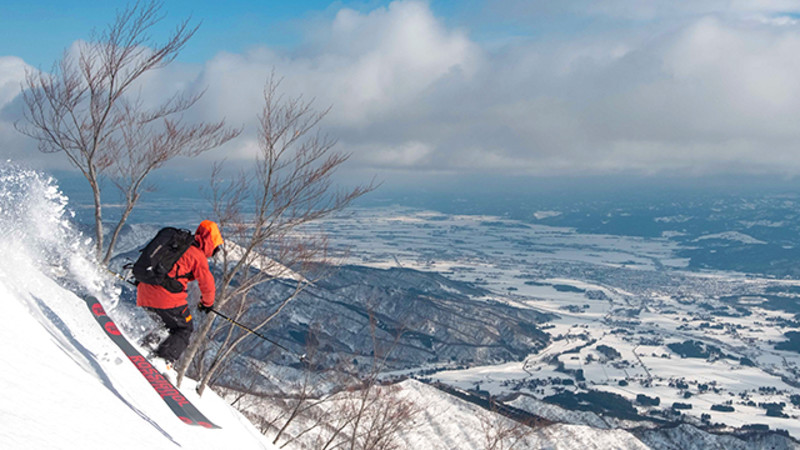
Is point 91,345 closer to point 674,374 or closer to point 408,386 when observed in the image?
point 408,386

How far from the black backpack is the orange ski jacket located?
12 cm

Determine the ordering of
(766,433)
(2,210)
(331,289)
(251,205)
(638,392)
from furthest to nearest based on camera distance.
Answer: (331,289)
(638,392)
(766,433)
(251,205)
(2,210)

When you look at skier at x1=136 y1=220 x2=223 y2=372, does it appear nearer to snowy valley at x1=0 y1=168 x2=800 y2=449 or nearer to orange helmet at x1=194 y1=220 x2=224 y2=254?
orange helmet at x1=194 y1=220 x2=224 y2=254

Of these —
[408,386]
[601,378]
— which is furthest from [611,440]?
[601,378]

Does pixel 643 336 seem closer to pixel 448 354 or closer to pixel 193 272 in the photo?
pixel 448 354

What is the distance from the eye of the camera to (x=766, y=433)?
46.0m

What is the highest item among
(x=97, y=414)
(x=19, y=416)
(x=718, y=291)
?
(x=19, y=416)

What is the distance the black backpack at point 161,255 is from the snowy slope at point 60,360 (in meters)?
1.21

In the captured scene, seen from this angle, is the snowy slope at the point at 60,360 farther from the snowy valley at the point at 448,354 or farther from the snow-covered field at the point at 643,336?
the snow-covered field at the point at 643,336

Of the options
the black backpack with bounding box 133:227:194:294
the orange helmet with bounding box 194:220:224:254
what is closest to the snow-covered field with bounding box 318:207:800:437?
the orange helmet with bounding box 194:220:224:254

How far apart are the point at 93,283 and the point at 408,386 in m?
39.2

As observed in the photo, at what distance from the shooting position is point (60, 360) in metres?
5.19

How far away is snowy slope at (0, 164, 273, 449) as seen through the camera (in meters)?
4.03

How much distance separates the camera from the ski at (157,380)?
6941mm
